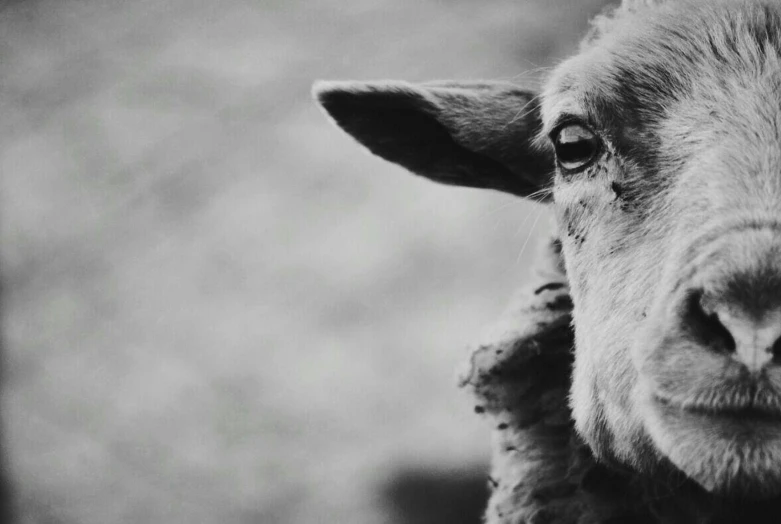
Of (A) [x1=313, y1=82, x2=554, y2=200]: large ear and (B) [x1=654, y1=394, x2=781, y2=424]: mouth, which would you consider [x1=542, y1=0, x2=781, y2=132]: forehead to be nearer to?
(A) [x1=313, y1=82, x2=554, y2=200]: large ear

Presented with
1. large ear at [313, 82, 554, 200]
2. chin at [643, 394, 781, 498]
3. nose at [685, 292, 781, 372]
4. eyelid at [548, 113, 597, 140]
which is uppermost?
large ear at [313, 82, 554, 200]

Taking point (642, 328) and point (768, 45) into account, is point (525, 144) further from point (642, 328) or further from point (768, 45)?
point (642, 328)

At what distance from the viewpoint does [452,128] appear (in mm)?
2209

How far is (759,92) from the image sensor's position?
1.65m

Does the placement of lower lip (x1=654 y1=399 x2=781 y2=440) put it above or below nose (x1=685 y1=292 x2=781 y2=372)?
below

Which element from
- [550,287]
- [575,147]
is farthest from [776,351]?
[550,287]

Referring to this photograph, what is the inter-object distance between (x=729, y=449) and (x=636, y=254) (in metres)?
0.53

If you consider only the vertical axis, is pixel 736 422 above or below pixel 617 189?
below

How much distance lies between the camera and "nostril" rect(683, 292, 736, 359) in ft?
4.12

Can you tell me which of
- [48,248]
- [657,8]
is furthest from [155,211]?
[657,8]

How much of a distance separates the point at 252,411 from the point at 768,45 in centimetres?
469

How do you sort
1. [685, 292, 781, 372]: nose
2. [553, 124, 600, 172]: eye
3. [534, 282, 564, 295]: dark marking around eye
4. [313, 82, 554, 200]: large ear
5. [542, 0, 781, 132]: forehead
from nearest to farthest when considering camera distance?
[685, 292, 781, 372]: nose → [542, 0, 781, 132]: forehead → [553, 124, 600, 172]: eye → [313, 82, 554, 200]: large ear → [534, 282, 564, 295]: dark marking around eye

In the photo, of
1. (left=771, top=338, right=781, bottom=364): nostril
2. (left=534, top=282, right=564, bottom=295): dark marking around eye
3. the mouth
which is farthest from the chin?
(left=534, top=282, right=564, bottom=295): dark marking around eye

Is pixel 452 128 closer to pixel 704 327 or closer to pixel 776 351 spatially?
pixel 704 327
